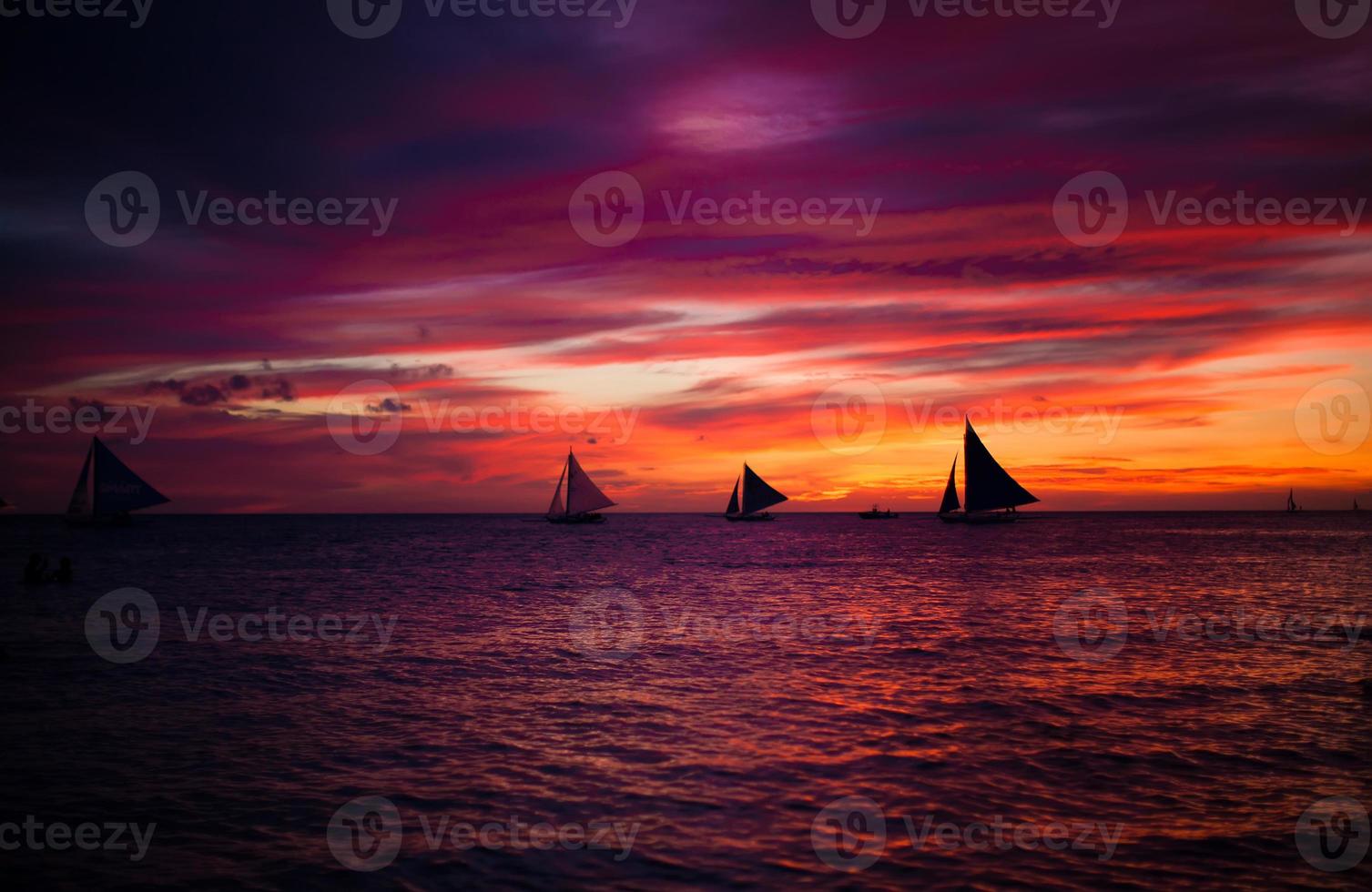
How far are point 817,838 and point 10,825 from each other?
1206 centimetres

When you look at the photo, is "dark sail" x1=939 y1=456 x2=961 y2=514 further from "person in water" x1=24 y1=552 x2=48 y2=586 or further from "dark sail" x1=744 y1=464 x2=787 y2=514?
"person in water" x1=24 y1=552 x2=48 y2=586

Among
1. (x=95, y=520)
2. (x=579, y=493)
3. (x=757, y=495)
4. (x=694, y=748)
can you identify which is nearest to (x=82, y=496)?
(x=95, y=520)

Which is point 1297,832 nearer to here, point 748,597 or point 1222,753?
point 1222,753

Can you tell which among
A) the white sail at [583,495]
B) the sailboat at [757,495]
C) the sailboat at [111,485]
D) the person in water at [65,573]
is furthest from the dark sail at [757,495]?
the person in water at [65,573]

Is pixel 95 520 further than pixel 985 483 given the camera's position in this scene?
Yes

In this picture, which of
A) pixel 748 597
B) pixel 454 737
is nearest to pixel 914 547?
pixel 748 597

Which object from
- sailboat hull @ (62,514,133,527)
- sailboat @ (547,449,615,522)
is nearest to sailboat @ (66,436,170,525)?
sailboat hull @ (62,514,133,527)

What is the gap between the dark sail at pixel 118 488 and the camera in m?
113

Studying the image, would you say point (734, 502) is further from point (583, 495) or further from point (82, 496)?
point (82, 496)

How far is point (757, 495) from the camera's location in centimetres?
15625

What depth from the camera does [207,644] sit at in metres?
30.6

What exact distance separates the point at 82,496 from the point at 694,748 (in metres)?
138

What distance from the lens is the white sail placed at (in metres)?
144

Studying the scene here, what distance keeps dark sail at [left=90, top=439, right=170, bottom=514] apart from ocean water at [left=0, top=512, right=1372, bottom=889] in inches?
3409
